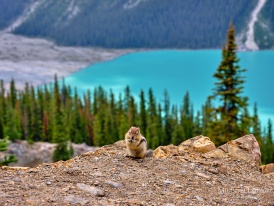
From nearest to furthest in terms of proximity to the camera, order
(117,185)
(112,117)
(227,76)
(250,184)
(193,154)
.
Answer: (117,185)
(250,184)
(193,154)
(227,76)
(112,117)

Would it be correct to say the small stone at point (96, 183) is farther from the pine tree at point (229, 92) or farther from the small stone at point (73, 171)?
the pine tree at point (229, 92)

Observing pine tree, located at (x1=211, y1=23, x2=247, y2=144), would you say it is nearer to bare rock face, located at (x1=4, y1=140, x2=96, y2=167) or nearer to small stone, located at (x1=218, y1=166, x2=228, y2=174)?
small stone, located at (x1=218, y1=166, x2=228, y2=174)

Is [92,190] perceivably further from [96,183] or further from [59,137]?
[59,137]

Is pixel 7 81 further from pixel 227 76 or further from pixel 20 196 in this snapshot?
pixel 20 196

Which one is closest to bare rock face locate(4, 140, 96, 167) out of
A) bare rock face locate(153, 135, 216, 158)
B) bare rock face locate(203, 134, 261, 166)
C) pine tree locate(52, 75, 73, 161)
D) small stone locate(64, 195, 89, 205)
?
pine tree locate(52, 75, 73, 161)

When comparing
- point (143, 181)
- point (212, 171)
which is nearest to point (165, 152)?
point (212, 171)

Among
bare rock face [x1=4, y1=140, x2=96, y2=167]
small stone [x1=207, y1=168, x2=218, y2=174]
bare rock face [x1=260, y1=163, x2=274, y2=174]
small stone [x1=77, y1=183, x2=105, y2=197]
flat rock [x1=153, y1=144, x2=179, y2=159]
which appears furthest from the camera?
bare rock face [x1=4, y1=140, x2=96, y2=167]

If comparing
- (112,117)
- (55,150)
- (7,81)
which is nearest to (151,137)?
(112,117)
